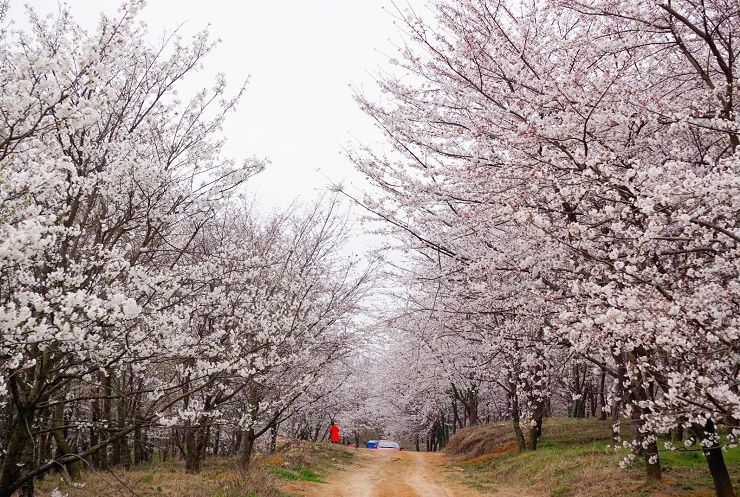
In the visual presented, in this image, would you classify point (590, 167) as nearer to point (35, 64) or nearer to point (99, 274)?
point (35, 64)

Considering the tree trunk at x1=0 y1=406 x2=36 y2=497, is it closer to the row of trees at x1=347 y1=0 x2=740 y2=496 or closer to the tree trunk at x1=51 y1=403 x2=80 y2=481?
the tree trunk at x1=51 y1=403 x2=80 y2=481

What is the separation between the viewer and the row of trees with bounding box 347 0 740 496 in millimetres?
5312

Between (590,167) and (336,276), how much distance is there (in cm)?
1323

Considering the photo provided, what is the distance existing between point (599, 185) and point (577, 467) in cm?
932

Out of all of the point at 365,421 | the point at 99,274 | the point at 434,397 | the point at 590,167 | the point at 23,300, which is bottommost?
the point at 365,421

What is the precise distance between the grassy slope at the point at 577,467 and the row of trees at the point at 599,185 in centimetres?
74

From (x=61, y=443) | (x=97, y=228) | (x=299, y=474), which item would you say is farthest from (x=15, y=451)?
(x=299, y=474)

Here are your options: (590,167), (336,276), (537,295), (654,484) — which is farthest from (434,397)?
(590,167)

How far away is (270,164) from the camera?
28.0 feet

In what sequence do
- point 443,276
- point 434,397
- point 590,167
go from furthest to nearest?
point 434,397 → point 443,276 → point 590,167

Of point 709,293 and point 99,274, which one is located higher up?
point 99,274

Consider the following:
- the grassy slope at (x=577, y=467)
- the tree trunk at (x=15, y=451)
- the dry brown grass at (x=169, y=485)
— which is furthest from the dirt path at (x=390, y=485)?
the tree trunk at (x=15, y=451)

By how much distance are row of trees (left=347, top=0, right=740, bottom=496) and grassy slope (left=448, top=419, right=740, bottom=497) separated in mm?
745

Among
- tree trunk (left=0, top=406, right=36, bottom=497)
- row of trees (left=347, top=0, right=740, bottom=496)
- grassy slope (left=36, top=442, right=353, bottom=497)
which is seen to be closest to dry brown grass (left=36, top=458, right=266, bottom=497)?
grassy slope (left=36, top=442, right=353, bottom=497)
